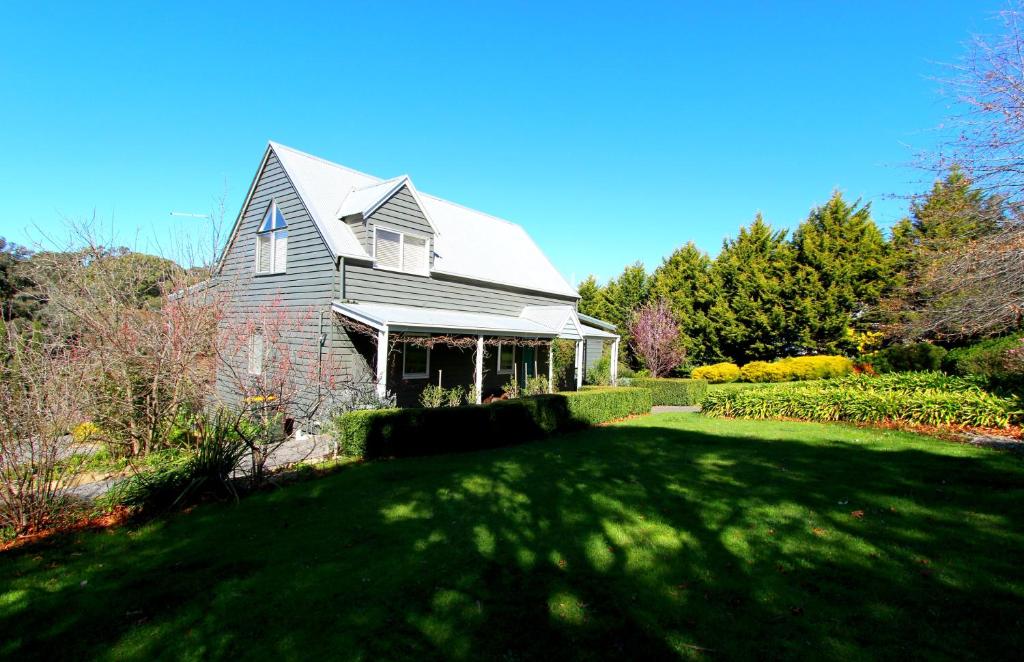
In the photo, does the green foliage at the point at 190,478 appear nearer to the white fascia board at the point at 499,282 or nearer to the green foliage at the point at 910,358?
the white fascia board at the point at 499,282

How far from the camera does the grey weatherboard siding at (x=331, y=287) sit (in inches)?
527

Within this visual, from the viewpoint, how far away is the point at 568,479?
7.33 meters

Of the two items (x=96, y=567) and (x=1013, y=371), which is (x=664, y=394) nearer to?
(x=1013, y=371)

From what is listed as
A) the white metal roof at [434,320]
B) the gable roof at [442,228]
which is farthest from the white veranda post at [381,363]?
the gable roof at [442,228]

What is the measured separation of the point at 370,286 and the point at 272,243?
4003 millimetres

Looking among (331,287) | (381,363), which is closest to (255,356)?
(331,287)

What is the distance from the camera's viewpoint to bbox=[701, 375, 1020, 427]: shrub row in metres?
10.7

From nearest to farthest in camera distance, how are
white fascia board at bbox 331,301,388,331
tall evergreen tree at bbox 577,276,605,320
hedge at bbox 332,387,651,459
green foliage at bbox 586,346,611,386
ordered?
1. hedge at bbox 332,387,651,459
2. white fascia board at bbox 331,301,388,331
3. green foliage at bbox 586,346,611,386
4. tall evergreen tree at bbox 577,276,605,320

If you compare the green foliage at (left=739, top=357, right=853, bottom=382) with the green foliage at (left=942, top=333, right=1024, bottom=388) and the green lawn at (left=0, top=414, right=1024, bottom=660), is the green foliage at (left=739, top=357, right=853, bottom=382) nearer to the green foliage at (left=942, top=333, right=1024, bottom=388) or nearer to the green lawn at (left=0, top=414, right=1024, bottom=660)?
the green foliage at (left=942, top=333, right=1024, bottom=388)

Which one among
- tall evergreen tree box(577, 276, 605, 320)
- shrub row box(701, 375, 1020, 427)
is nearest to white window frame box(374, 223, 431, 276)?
shrub row box(701, 375, 1020, 427)

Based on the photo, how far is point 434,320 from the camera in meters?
13.8

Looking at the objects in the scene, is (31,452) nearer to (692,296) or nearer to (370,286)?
(370,286)

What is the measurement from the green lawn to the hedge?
220cm

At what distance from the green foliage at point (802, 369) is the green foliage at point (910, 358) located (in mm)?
1122
